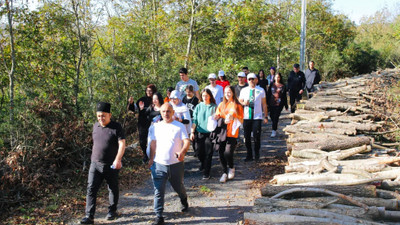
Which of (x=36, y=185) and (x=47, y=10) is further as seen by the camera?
(x=47, y=10)

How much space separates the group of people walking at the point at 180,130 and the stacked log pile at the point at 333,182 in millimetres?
1339

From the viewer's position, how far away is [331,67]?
92.5 ft

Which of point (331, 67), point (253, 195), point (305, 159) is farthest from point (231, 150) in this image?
point (331, 67)

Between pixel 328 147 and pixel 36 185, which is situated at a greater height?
pixel 328 147

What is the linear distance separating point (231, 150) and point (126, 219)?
8.69ft

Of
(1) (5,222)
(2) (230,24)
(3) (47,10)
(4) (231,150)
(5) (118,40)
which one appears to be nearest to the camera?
(1) (5,222)

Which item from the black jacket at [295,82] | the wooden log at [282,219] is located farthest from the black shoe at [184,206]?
the black jacket at [295,82]

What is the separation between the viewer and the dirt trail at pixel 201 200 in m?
5.79

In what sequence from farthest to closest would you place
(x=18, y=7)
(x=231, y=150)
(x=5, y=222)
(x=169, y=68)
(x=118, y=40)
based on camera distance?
(x=169, y=68), (x=118, y=40), (x=18, y=7), (x=231, y=150), (x=5, y=222)

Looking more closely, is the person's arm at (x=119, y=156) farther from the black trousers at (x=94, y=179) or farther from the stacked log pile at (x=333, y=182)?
the stacked log pile at (x=333, y=182)

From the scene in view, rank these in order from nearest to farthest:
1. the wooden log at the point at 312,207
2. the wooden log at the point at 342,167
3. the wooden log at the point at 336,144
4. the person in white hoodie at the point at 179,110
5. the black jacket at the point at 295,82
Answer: the wooden log at the point at 312,207
the wooden log at the point at 342,167
the wooden log at the point at 336,144
the person in white hoodie at the point at 179,110
the black jacket at the point at 295,82

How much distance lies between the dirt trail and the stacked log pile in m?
0.99

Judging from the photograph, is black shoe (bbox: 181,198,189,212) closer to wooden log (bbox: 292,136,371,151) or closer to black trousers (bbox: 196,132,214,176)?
black trousers (bbox: 196,132,214,176)

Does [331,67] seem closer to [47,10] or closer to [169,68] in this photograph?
[169,68]
